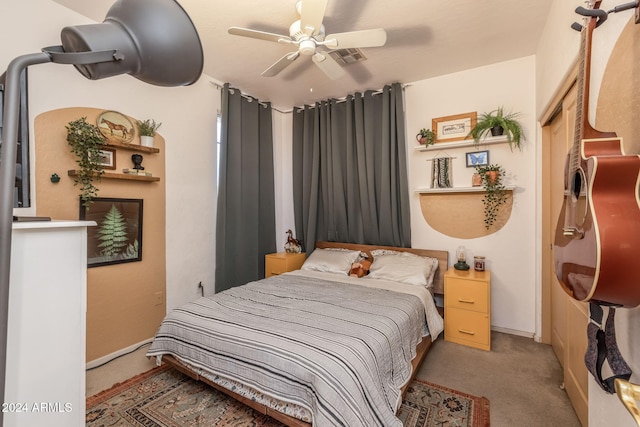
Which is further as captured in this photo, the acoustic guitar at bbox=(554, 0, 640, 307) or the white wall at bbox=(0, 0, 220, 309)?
the white wall at bbox=(0, 0, 220, 309)

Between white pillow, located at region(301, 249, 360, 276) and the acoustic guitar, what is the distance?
95.0 inches

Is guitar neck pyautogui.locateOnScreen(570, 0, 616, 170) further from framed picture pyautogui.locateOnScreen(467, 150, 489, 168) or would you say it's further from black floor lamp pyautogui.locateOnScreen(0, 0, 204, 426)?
framed picture pyautogui.locateOnScreen(467, 150, 489, 168)

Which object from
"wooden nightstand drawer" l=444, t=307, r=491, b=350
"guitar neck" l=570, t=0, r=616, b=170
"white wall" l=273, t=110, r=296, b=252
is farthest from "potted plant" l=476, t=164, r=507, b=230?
"white wall" l=273, t=110, r=296, b=252

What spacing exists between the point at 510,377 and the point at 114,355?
3183mm

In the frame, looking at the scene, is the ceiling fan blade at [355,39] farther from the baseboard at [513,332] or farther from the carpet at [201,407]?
the baseboard at [513,332]

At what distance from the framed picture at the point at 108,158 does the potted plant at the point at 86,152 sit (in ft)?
0.20

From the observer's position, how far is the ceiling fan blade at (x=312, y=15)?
1.67 meters

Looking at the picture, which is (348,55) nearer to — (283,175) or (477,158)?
(477,158)

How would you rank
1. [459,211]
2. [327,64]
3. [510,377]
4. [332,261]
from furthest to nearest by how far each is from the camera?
1. [332,261]
2. [459,211]
3. [327,64]
4. [510,377]

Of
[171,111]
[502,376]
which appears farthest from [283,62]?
[502,376]

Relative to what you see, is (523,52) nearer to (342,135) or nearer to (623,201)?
(342,135)

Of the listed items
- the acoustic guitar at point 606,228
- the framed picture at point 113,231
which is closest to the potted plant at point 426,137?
the acoustic guitar at point 606,228

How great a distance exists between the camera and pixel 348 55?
2.72 metres

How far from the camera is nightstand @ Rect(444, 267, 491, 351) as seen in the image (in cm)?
260
